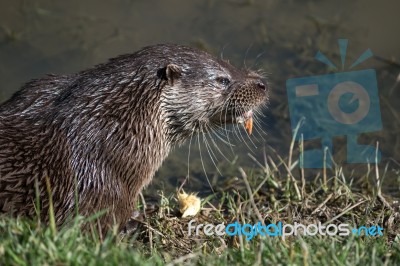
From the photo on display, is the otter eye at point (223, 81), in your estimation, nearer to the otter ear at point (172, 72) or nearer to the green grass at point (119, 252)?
the otter ear at point (172, 72)

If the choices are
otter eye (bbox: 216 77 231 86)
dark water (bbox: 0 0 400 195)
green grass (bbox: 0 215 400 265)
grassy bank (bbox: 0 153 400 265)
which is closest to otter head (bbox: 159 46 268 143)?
otter eye (bbox: 216 77 231 86)

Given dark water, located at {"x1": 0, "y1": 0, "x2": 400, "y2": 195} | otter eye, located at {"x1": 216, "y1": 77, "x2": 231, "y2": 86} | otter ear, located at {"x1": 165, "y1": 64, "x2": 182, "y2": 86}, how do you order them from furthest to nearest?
dark water, located at {"x1": 0, "y1": 0, "x2": 400, "y2": 195}, otter eye, located at {"x1": 216, "y1": 77, "x2": 231, "y2": 86}, otter ear, located at {"x1": 165, "y1": 64, "x2": 182, "y2": 86}

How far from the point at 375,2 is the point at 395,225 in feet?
11.2

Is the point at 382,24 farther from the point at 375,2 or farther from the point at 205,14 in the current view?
the point at 205,14

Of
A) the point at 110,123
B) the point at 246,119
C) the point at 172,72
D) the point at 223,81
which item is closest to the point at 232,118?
the point at 246,119

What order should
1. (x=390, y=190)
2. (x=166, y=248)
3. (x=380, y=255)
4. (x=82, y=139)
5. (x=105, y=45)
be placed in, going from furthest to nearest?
(x=105, y=45), (x=390, y=190), (x=166, y=248), (x=82, y=139), (x=380, y=255)

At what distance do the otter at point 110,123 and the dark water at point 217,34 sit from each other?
1.96 meters

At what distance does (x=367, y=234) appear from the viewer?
4461 millimetres

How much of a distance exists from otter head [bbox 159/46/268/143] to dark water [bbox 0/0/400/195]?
1.87 m

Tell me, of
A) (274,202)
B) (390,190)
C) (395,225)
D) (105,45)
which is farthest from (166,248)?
(105,45)

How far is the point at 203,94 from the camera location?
461 cm

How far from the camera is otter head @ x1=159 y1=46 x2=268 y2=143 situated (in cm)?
455

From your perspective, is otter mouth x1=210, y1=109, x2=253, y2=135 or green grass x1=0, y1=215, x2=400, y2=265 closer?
green grass x1=0, y1=215, x2=400, y2=265

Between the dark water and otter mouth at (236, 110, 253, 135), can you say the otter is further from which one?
the dark water
